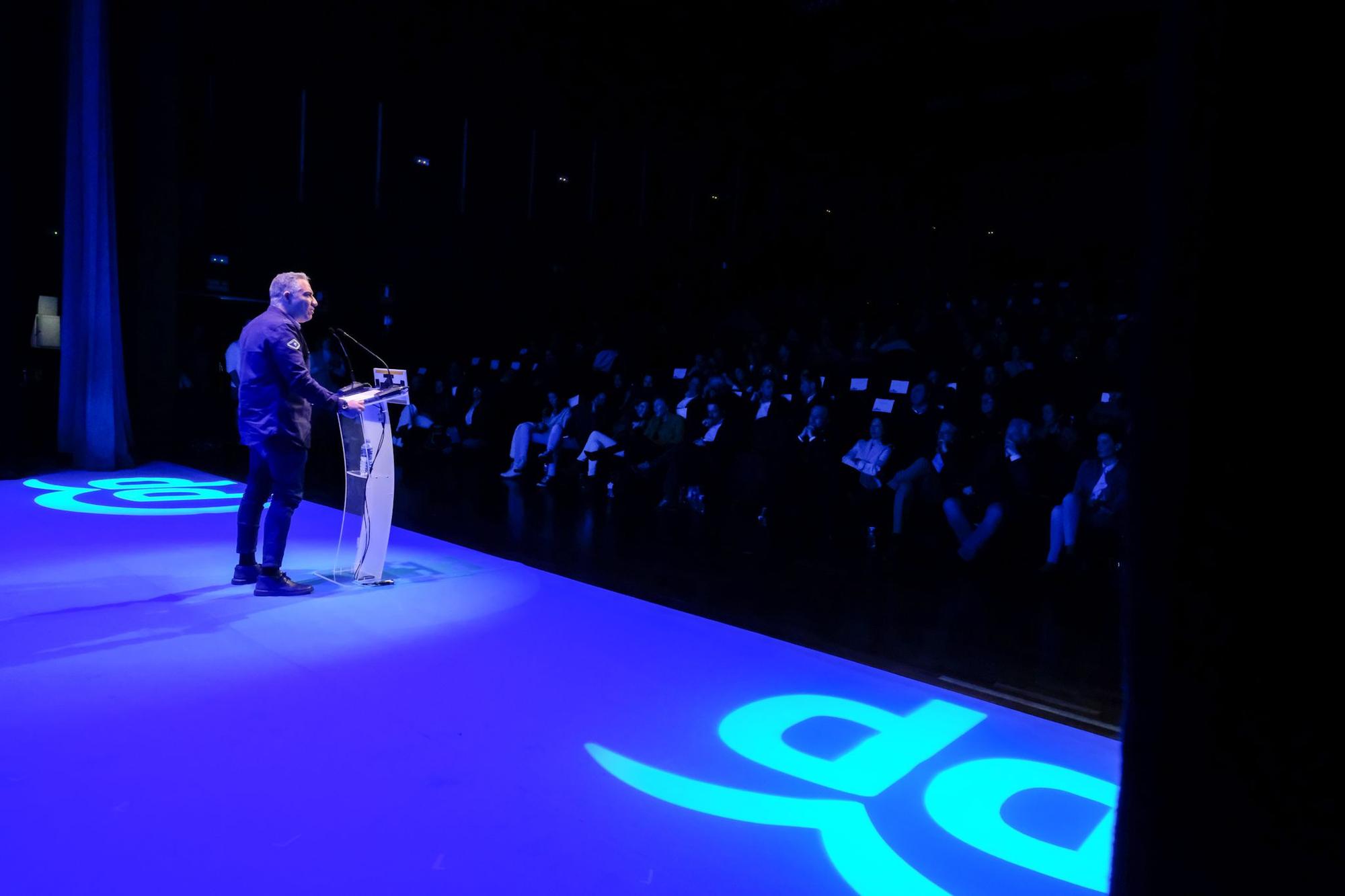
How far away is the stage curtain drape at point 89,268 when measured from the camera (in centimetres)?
728

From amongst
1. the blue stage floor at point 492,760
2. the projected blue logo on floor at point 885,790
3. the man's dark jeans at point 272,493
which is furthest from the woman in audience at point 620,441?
the projected blue logo on floor at point 885,790

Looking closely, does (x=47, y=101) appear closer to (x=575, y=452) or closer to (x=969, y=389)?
(x=575, y=452)

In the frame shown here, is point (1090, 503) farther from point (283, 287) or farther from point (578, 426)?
point (578, 426)

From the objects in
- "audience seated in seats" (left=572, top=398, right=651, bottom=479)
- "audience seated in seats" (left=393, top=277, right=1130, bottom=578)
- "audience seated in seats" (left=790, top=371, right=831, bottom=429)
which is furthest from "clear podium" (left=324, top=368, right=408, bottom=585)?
"audience seated in seats" (left=572, top=398, right=651, bottom=479)

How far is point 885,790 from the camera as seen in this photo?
91.6 inches

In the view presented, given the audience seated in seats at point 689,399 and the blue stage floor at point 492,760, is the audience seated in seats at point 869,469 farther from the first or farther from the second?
the blue stage floor at point 492,760

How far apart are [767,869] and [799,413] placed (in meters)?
4.84

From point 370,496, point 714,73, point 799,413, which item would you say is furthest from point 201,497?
point 714,73

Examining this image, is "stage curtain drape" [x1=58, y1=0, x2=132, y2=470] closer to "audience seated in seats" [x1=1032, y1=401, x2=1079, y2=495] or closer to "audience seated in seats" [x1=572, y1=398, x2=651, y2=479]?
"audience seated in seats" [x1=572, y1=398, x2=651, y2=479]

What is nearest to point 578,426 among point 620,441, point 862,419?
point 620,441

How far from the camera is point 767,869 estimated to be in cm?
192

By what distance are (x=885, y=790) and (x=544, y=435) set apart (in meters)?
6.83

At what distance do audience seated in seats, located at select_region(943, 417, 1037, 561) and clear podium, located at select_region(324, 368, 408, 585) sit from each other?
3299 mm

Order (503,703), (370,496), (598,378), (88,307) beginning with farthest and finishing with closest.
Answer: (598,378), (88,307), (370,496), (503,703)
